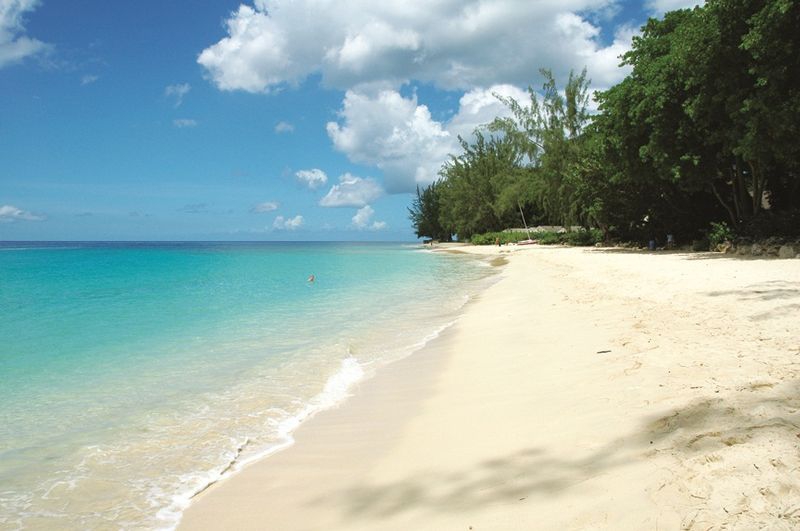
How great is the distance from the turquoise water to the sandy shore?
607 mm

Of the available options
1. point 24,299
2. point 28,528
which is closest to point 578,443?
point 28,528

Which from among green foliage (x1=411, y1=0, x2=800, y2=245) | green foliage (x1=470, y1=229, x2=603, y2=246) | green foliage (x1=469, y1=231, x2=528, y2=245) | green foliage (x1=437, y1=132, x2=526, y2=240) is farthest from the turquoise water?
green foliage (x1=437, y1=132, x2=526, y2=240)

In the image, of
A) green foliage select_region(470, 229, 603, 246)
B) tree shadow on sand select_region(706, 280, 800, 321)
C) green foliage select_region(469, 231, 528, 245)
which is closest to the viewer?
tree shadow on sand select_region(706, 280, 800, 321)

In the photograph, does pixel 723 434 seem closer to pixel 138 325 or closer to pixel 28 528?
pixel 28 528

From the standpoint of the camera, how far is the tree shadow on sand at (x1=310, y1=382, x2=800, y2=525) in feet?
9.73

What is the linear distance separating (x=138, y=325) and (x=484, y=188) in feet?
189

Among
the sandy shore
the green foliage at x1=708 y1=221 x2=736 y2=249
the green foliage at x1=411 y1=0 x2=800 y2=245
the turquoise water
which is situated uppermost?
the green foliage at x1=411 y1=0 x2=800 y2=245

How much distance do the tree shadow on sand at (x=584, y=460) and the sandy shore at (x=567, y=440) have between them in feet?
0.05

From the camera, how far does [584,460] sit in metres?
3.24

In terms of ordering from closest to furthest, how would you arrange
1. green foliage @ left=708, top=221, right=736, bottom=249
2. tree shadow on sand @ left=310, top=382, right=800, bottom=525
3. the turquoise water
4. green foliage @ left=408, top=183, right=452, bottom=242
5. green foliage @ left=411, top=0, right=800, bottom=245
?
tree shadow on sand @ left=310, top=382, right=800, bottom=525 < the turquoise water < green foliage @ left=411, top=0, right=800, bottom=245 < green foliage @ left=708, top=221, right=736, bottom=249 < green foliage @ left=408, top=183, right=452, bottom=242

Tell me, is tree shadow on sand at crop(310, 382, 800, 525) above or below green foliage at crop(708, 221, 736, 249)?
below

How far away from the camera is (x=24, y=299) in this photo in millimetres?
19781

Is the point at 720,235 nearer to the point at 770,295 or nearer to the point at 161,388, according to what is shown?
the point at 770,295

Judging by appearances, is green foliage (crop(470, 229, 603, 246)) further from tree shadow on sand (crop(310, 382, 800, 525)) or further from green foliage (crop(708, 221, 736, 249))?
tree shadow on sand (crop(310, 382, 800, 525))
